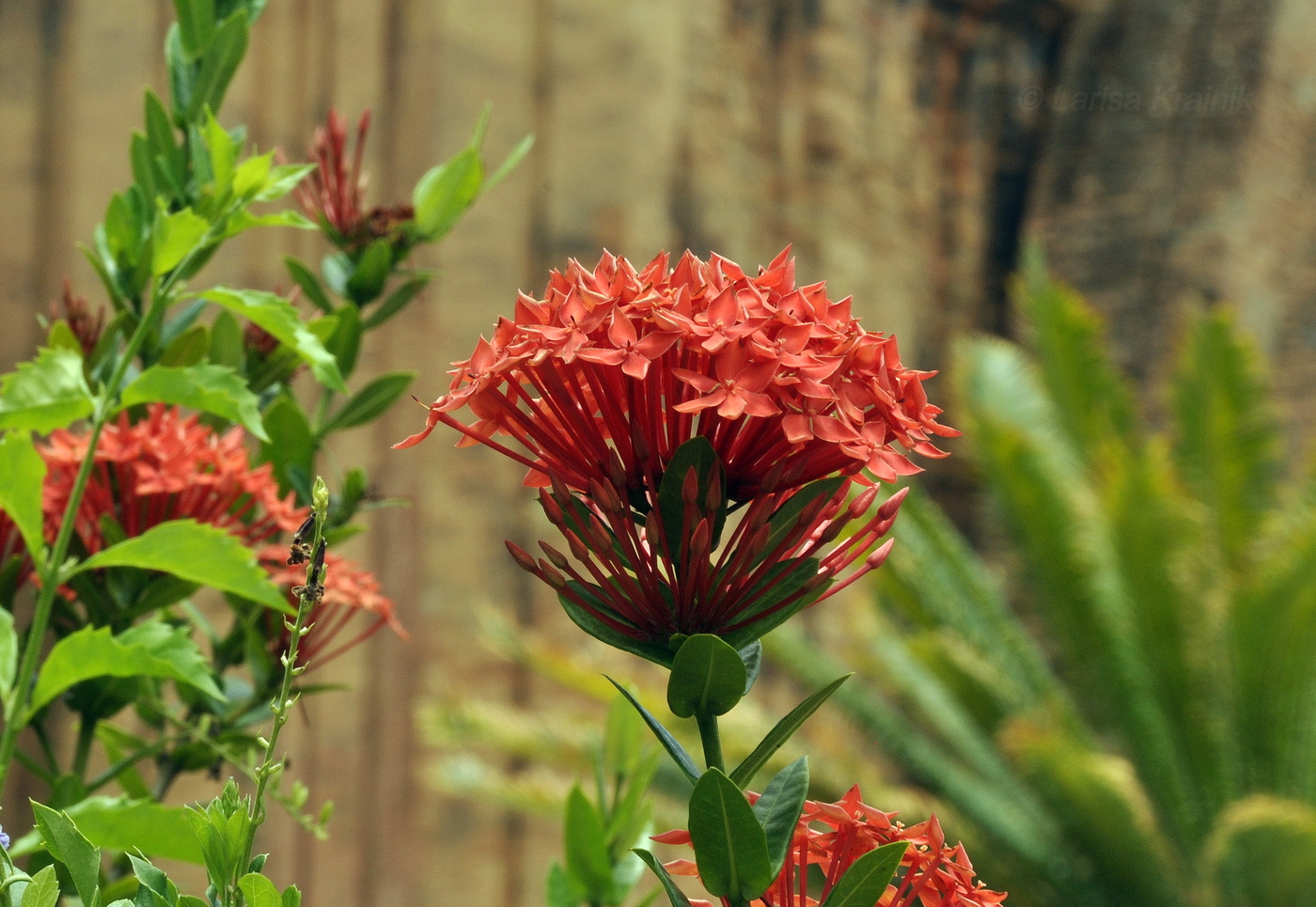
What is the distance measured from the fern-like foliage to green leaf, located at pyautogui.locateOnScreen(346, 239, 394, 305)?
9.73 feet

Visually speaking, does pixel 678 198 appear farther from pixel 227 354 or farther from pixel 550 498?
pixel 550 498

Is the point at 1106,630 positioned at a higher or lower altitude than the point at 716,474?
lower

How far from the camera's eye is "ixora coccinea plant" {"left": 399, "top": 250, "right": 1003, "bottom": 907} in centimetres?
58

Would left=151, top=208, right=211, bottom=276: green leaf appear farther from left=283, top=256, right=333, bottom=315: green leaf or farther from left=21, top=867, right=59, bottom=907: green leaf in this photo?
left=21, top=867, right=59, bottom=907: green leaf

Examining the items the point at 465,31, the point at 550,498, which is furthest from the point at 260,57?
the point at 550,498

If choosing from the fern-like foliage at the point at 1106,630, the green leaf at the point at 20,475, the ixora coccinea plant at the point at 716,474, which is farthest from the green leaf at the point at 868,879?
the fern-like foliage at the point at 1106,630

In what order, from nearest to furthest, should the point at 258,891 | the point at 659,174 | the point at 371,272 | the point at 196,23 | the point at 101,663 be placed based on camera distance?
the point at 258,891, the point at 101,663, the point at 196,23, the point at 371,272, the point at 659,174

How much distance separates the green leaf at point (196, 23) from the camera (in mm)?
1033

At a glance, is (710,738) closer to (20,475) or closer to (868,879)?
(868,879)

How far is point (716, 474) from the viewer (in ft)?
1.96

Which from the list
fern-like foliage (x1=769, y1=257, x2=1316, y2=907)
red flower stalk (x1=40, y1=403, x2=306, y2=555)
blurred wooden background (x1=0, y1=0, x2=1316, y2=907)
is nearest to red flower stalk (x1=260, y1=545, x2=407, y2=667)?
red flower stalk (x1=40, y1=403, x2=306, y2=555)

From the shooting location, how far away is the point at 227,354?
3.51ft

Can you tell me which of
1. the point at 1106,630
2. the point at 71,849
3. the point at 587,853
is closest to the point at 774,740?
the point at 71,849

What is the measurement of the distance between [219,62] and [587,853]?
594 millimetres
